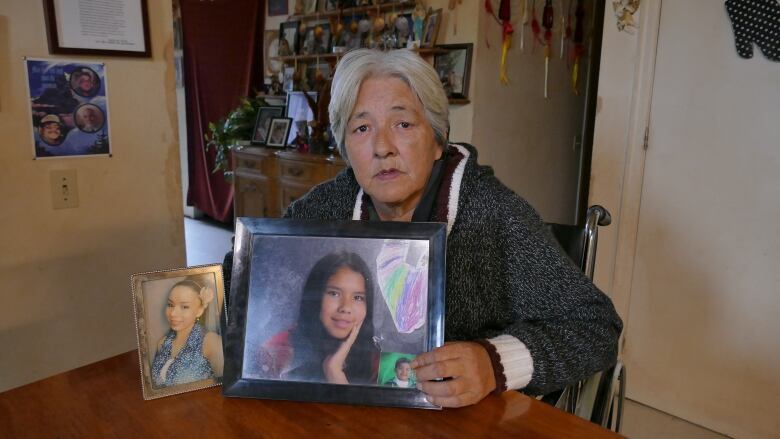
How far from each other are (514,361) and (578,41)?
320cm

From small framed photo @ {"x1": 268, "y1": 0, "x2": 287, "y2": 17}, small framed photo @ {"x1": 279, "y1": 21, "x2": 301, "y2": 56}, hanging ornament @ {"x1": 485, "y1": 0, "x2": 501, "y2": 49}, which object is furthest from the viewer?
small framed photo @ {"x1": 268, "y1": 0, "x2": 287, "y2": 17}

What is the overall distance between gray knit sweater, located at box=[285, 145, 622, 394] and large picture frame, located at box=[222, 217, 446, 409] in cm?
23

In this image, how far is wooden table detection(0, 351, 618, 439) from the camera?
76cm

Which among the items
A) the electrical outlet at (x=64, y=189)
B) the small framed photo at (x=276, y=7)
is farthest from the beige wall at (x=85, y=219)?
the small framed photo at (x=276, y=7)

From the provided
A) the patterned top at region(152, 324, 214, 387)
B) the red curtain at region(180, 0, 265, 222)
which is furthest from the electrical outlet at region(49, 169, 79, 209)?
the red curtain at region(180, 0, 265, 222)

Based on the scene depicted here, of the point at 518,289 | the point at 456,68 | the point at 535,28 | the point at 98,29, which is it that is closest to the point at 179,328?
the point at 518,289

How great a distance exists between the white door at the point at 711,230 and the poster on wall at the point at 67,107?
198 cm

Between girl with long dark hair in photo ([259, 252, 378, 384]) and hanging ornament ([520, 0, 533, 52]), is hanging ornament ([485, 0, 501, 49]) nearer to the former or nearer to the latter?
hanging ornament ([520, 0, 533, 52])

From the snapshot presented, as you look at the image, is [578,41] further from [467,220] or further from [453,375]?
[453,375]

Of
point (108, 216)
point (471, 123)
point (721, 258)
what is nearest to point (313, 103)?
point (471, 123)

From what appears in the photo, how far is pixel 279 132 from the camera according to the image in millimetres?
3949

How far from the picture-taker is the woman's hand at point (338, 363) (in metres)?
0.82

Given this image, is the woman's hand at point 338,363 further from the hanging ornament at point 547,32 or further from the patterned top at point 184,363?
the hanging ornament at point 547,32

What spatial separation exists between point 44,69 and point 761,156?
7.61 feet
